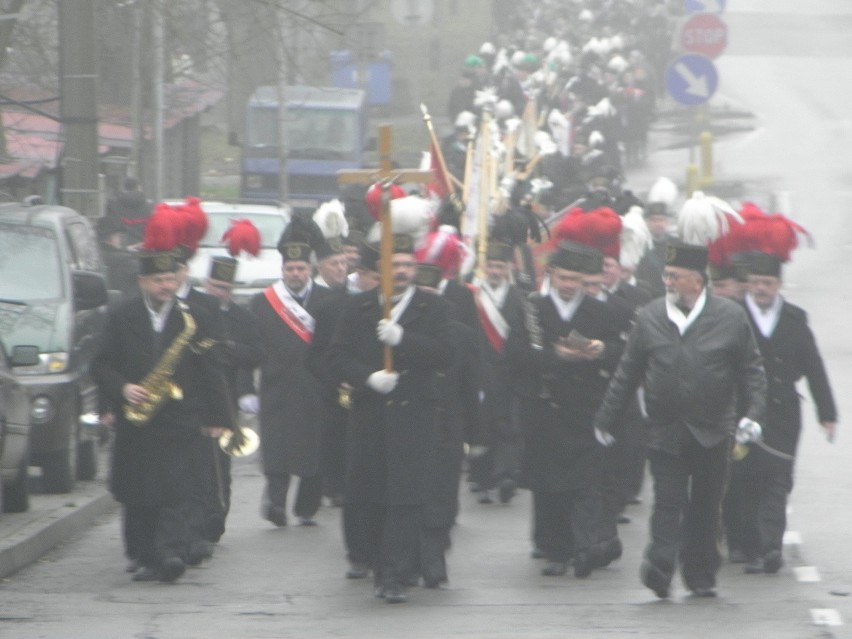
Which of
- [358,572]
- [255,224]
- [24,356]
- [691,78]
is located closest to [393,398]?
[358,572]

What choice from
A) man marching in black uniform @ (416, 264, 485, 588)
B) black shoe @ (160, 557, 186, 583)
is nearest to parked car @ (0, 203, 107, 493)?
black shoe @ (160, 557, 186, 583)

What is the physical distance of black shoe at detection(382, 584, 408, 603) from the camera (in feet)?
31.9

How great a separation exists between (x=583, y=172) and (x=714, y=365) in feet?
46.1

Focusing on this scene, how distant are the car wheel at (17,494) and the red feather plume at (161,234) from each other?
7.04 ft

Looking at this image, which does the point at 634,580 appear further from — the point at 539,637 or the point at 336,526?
the point at 336,526

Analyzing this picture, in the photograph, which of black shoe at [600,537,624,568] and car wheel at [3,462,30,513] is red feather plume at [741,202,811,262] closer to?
black shoe at [600,537,624,568]

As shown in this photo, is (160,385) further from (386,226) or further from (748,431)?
(748,431)

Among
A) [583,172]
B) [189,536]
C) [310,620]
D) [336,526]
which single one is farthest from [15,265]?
[583,172]

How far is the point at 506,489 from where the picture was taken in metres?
13.4

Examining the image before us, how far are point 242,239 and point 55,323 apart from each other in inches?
58.4

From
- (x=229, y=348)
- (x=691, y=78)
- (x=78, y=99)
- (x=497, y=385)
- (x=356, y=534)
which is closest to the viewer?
(x=356, y=534)

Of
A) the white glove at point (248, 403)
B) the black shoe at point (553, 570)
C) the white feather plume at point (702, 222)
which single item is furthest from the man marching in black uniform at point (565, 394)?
the white glove at point (248, 403)

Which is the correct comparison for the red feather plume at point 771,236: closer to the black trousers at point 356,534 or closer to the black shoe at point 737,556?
Answer: the black shoe at point 737,556

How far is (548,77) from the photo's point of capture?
33188 mm
